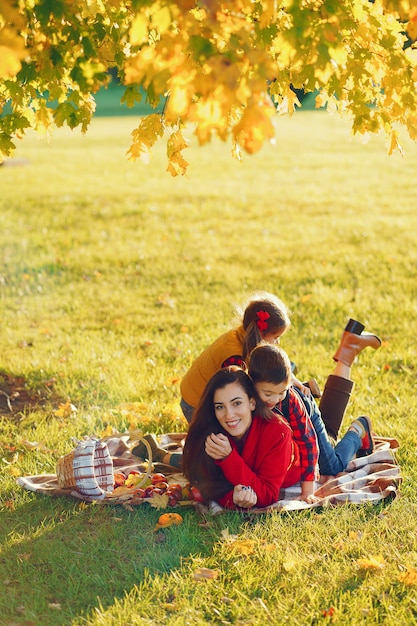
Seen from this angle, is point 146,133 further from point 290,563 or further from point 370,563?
point 370,563

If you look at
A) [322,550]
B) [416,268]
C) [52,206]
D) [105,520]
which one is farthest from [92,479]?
[52,206]

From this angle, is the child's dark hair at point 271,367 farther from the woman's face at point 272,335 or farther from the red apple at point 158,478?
the red apple at point 158,478

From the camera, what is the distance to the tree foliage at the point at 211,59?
9.76 ft

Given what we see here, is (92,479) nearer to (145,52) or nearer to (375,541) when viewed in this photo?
(375,541)

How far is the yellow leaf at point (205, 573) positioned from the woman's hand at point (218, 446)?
2.04 feet

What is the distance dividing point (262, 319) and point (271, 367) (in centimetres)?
47

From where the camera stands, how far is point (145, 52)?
303 centimetres

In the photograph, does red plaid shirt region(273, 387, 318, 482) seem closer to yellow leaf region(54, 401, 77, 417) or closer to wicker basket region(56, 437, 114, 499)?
wicker basket region(56, 437, 114, 499)

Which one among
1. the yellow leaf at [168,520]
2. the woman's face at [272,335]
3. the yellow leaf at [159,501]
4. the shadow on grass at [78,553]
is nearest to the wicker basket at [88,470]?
the shadow on grass at [78,553]

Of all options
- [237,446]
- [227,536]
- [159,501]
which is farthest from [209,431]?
[227,536]

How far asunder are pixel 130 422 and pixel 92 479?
1252 mm

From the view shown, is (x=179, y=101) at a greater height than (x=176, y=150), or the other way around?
(x=179, y=101)

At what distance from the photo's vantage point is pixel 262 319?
15.7ft

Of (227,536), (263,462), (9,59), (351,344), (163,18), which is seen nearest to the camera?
(9,59)
